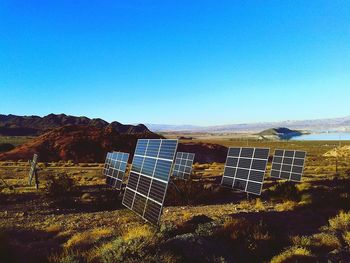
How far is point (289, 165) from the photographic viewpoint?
29312mm

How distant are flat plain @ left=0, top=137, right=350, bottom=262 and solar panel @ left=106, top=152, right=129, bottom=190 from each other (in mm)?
1585

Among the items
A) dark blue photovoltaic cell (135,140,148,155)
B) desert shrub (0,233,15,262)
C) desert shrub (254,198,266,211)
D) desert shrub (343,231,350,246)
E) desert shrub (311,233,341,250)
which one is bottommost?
desert shrub (0,233,15,262)

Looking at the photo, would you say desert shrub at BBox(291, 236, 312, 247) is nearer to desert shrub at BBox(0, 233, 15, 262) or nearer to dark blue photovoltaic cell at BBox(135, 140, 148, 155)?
dark blue photovoltaic cell at BBox(135, 140, 148, 155)

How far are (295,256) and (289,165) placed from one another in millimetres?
19700

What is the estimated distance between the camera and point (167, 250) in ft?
31.6

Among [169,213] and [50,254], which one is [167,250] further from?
[169,213]

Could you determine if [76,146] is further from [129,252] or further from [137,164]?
[129,252]

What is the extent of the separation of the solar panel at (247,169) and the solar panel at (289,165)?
6.36m

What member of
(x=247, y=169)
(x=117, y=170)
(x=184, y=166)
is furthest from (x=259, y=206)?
(x=184, y=166)

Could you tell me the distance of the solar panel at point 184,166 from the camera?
31938mm

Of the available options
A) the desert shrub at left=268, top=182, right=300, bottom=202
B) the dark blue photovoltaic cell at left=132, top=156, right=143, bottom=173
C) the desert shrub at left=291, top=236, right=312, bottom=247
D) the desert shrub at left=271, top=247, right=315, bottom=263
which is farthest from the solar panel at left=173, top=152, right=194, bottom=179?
the desert shrub at left=271, top=247, right=315, bottom=263

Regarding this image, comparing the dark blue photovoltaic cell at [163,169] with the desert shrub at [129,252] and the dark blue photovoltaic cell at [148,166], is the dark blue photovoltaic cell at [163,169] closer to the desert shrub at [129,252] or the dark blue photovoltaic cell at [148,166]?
the dark blue photovoltaic cell at [148,166]

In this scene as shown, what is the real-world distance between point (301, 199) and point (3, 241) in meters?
16.2

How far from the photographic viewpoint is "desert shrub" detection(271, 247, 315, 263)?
10.3 metres
